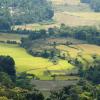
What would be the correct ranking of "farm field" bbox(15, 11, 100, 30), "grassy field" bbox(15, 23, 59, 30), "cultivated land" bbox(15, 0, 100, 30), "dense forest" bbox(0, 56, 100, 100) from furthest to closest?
"cultivated land" bbox(15, 0, 100, 30)
"farm field" bbox(15, 11, 100, 30)
"grassy field" bbox(15, 23, 59, 30)
"dense forest" bbox(0, 56, 100, 100)

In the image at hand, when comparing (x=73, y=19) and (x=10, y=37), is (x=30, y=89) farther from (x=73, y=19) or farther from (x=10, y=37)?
(x=73, y=19)

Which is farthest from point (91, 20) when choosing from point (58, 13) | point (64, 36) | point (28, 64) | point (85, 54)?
point (28, 64)

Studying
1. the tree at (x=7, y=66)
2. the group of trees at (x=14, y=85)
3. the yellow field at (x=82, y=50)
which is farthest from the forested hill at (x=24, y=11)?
the group of trees at (x=14, y=85)

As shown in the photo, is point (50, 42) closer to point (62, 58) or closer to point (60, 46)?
point (60, 46)

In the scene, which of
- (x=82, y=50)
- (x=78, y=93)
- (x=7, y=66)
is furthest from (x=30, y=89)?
(x=82, y=50)

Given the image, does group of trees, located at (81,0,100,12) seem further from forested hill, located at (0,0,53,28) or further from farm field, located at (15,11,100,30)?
forested hill, located at (0,0,53,28)

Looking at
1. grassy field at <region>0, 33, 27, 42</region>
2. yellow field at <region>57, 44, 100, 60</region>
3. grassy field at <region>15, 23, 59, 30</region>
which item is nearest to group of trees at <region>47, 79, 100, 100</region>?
yellow field at <region>57, 44, 100, 60</region>
